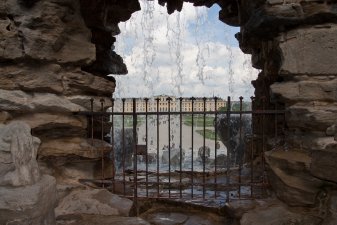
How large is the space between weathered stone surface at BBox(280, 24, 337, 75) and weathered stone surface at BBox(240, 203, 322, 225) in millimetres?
1181

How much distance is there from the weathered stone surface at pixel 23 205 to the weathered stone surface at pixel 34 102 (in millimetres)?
1128

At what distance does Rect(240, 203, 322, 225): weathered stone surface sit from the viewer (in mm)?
2969

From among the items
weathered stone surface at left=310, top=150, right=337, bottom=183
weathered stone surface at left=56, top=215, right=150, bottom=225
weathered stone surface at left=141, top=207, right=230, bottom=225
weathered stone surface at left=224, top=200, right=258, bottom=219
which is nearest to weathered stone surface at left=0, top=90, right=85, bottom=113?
weathered stone surface at left=56, top=215, right=150, bottom=225

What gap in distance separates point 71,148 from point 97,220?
846mm

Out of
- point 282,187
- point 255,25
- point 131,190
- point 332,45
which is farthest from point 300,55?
point 131,190

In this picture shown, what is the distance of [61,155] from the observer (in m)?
3.68

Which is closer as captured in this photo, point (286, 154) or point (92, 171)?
point (286, 154)

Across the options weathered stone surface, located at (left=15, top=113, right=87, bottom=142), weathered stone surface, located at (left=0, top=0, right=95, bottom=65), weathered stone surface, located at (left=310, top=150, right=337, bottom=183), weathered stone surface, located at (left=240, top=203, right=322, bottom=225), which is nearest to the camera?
weathered stone surface, located at (left=310, top=150, right=337, bottom=183)

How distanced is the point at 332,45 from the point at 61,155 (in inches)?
106

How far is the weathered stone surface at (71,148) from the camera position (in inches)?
143

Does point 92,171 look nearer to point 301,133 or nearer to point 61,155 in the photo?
point 61,155

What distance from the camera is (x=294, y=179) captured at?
314 cm

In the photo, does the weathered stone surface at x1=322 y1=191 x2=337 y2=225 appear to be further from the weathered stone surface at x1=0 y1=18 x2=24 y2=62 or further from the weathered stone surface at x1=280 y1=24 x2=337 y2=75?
the weathered stone surface at x1=0 y1=18 x2=24 y2=62

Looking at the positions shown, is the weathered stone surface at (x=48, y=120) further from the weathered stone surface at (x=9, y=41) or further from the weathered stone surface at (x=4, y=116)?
the weathered stone surface at (x=9, y=41)
